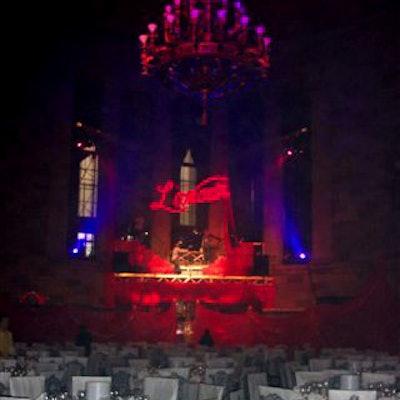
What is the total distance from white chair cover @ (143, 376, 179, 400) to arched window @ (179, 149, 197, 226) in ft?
53.6

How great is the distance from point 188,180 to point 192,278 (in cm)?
516

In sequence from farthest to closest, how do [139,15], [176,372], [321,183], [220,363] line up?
[139,15]
[321,183]
[220,363]
[176,372]

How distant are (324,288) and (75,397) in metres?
12.5

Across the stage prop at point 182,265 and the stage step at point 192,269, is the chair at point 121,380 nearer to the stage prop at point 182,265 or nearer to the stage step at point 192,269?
the stage prop at point 182,265

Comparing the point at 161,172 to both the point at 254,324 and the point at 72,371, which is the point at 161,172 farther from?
the point at 72,371

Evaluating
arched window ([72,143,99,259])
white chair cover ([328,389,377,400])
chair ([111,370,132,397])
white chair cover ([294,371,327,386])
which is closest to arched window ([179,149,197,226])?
arched window ([72,143,99,259])

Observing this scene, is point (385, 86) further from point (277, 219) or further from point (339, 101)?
point (277, 219)

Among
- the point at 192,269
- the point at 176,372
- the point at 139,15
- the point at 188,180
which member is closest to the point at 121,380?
the point at 176,372

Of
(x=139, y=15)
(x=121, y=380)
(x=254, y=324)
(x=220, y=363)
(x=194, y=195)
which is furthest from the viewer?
(x=194, y=195)

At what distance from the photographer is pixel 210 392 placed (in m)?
6.63

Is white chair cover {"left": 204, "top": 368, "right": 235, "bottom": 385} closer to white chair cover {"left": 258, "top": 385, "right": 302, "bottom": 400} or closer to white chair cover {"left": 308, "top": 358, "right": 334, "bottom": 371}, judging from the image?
white chair cover {"left": 308, "top": 358, "right": 334, "bottom": 371}

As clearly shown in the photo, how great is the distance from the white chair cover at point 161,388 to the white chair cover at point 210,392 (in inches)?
8.2

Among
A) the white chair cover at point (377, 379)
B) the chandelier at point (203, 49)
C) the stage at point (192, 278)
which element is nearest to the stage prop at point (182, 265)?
the stage at point (192, 278)

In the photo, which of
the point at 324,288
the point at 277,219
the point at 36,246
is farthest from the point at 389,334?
the point at 36,246
